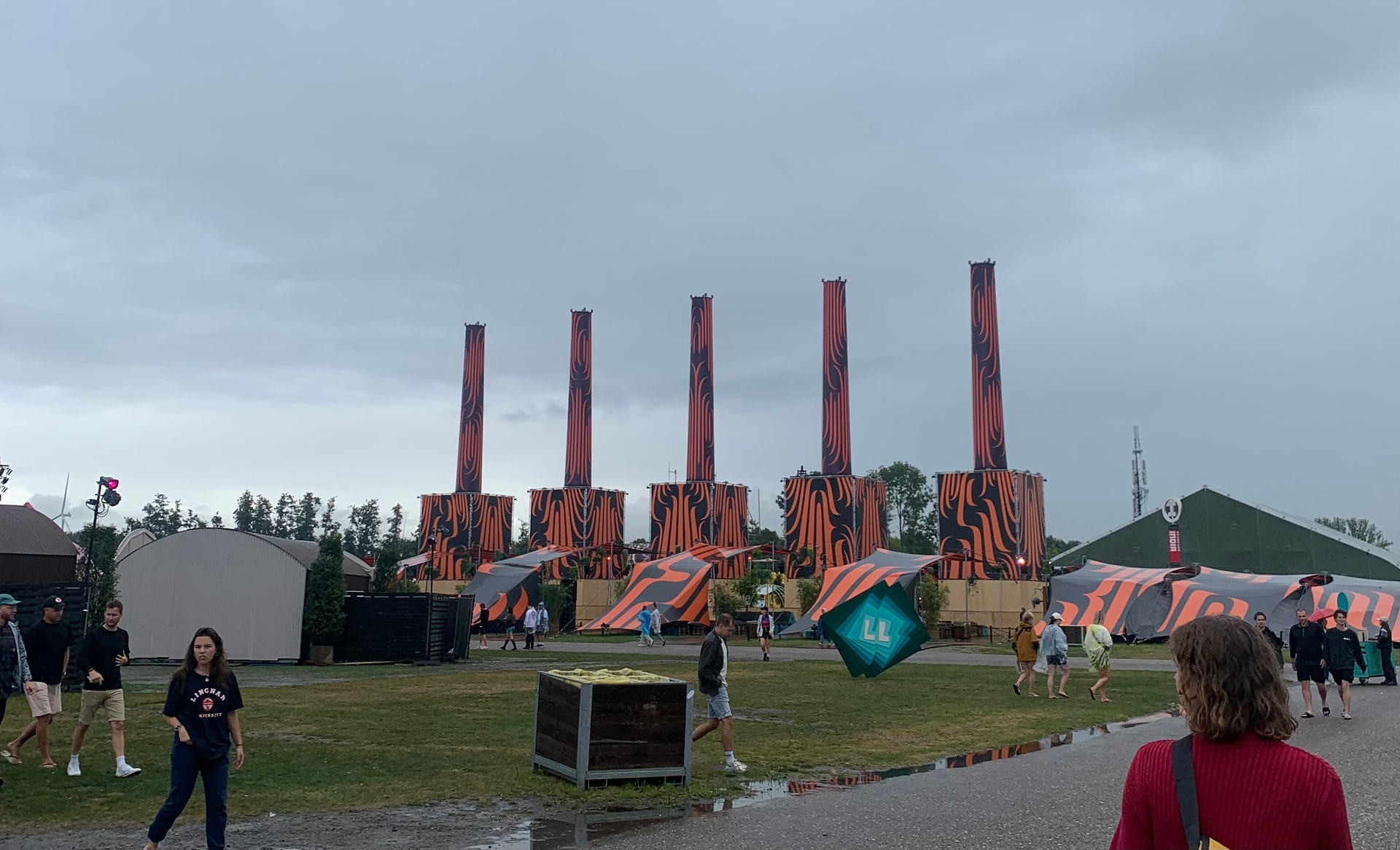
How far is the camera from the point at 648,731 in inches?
381

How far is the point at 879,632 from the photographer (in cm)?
2236

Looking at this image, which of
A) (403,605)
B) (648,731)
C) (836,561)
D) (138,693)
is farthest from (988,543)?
(648,731)

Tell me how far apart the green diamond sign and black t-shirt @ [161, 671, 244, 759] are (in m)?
16.7

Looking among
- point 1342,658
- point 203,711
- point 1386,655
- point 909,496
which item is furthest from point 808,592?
point 909,496

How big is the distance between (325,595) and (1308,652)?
20.8m

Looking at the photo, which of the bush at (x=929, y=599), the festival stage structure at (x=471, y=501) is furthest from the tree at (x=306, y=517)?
the bush at (x=929, y=599)

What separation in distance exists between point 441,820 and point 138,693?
1214 centimetres

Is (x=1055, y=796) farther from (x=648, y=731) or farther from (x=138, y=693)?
(x=138, y=693)

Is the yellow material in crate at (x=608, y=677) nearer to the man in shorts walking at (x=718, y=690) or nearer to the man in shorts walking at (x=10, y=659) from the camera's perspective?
the man in shorts walking at (x=718, y=690)

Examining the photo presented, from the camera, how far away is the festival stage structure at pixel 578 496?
2729 inches

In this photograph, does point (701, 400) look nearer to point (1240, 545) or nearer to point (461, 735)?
point (1240, 545)

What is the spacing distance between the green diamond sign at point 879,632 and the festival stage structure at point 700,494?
41.3 m

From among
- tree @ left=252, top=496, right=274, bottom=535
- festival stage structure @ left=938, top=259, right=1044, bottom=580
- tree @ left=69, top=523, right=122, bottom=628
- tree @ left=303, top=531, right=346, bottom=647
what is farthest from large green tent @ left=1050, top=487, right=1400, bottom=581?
tree @ left=252, top=496, right=274, bottom=535

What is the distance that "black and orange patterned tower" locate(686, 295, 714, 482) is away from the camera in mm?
65938
